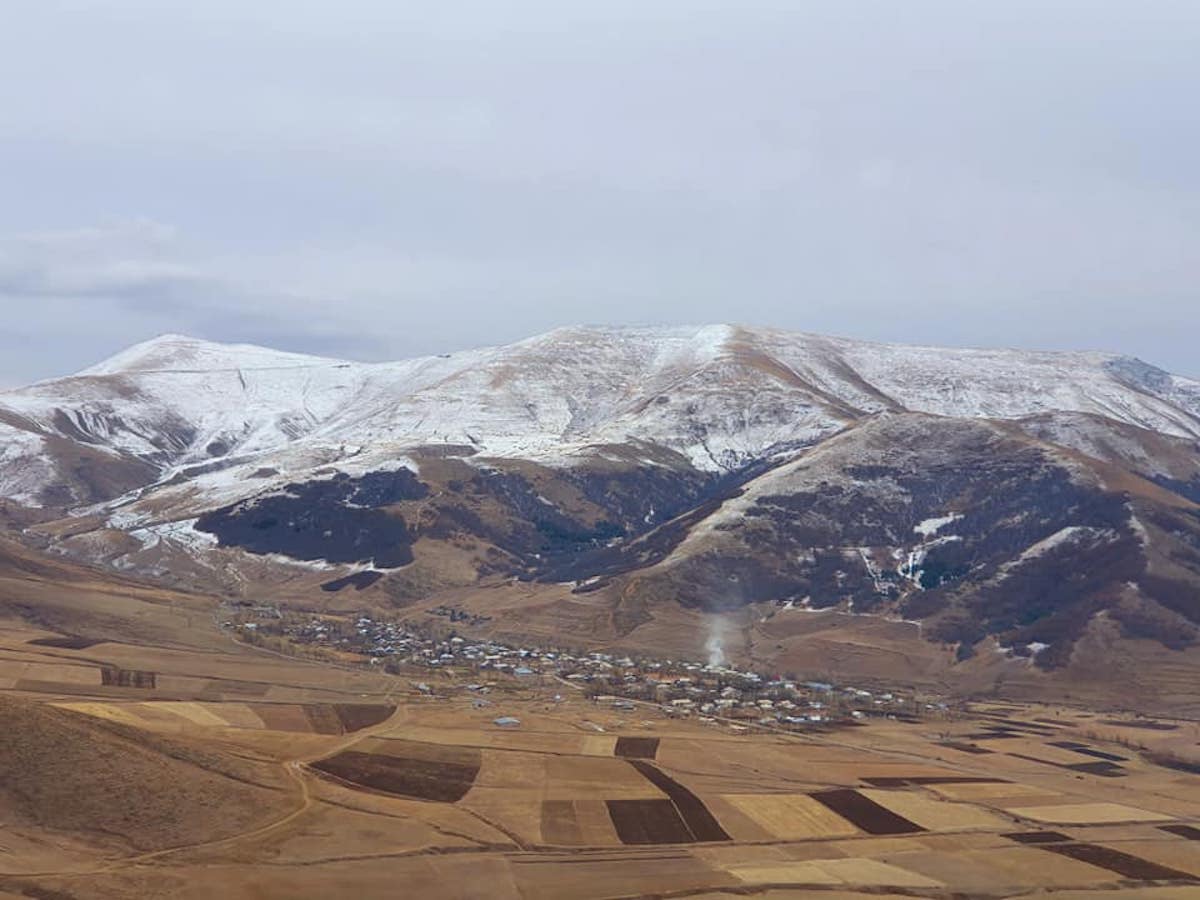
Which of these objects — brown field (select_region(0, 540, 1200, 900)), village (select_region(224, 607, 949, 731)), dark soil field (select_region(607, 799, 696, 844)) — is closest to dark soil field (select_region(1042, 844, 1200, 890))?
brown field (select_region(0, 540, 1200, 900))

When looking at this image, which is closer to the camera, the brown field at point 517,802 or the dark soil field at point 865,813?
the brown field at point 517,802

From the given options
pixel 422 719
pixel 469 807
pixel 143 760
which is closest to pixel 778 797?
pixel 469 807

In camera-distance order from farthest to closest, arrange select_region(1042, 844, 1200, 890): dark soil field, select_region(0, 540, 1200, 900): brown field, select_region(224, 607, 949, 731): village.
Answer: select_region(224, 607, 949, 731): village → select_region(1042, 844, 1200, 890): dark soil field → select_region(0, 540, 1200, 900): brown field

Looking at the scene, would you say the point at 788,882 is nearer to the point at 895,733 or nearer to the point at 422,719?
the point at 422,719

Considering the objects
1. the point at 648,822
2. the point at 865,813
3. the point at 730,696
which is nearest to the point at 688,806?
the point at 648,822

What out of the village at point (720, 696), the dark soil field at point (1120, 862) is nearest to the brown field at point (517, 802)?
the dark soil field at point (1120, 862)

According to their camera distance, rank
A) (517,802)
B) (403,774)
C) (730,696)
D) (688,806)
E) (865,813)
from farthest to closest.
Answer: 1. (730,696)
2. (403,774)
3. (865,813)
4. (688,806)
5. (517,802)

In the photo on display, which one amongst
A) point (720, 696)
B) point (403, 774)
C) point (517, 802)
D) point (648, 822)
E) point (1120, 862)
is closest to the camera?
point (1120, 862)

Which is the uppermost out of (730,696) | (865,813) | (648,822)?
(648,822)

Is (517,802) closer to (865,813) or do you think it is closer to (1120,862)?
(865,813)

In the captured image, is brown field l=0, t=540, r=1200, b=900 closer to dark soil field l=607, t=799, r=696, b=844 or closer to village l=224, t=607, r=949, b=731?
dark soil field l=607, t=799, r=696, b=844

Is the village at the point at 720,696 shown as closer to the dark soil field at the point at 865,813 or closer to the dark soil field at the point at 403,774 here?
the dark soil field at the point at 865,813
